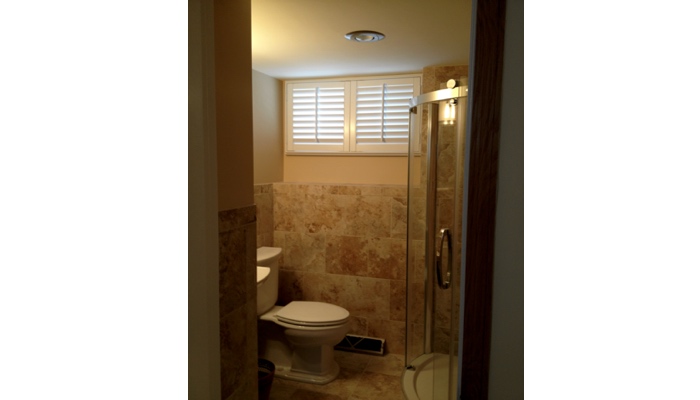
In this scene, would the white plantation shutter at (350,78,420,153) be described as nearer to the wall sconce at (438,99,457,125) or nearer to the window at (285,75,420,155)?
the window at (285,75,420,155)

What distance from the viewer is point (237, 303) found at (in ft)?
4.54

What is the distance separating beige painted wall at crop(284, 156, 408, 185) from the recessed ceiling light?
1078mm

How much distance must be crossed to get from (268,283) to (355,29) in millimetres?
1636

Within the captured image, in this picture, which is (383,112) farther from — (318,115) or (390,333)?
(390,333)

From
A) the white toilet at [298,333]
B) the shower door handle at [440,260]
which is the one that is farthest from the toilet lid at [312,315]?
the shower door handle at [440,260]

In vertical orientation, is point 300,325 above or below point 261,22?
below

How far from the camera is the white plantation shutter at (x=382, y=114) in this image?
298 cm

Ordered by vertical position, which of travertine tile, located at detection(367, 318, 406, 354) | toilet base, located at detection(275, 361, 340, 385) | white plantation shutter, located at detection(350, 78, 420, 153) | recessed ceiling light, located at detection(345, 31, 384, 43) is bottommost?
toilet base, located at detection(275, 361, 340, 385)

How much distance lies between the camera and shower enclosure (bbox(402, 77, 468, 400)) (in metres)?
1.61

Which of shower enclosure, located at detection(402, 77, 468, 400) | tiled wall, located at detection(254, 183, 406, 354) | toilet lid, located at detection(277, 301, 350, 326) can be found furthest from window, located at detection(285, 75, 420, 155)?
toilet lid, located at detection(277, 301, 350, 326)

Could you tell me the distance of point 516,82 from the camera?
0.82m
